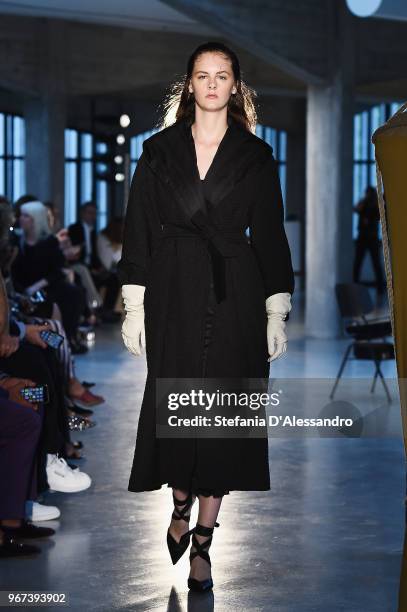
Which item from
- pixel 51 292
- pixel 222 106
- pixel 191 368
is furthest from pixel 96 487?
pixel 51 292

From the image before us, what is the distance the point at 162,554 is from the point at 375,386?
4965 millimetres

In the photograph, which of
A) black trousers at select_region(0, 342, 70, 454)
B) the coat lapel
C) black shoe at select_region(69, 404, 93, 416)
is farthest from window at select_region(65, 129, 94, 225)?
the coat lapel

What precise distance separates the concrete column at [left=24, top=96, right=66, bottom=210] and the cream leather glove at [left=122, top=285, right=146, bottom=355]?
46.1 feet

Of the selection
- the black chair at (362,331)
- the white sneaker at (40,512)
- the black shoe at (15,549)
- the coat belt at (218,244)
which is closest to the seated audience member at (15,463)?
the black shoe at (15,549)

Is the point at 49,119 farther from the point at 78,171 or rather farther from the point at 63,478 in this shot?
the point at 63,478

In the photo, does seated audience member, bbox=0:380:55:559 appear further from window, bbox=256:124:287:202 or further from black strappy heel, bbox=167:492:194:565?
window, bbox=256:124:287:202

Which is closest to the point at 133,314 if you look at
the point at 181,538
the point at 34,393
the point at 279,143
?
the point at 181,538

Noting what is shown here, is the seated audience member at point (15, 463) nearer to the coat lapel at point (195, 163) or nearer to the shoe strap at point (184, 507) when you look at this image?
the shoe strap at point (184, 507)

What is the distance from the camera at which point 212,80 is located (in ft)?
13.0

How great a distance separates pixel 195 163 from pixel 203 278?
1.29 feet

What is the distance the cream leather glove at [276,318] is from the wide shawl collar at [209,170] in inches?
6.9

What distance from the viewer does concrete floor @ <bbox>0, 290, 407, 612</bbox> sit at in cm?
380

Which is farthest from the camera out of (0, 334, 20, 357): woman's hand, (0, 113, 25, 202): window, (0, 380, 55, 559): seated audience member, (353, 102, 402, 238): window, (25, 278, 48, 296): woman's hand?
(353, 102, 402, 238): window

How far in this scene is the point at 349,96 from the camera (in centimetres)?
1287
